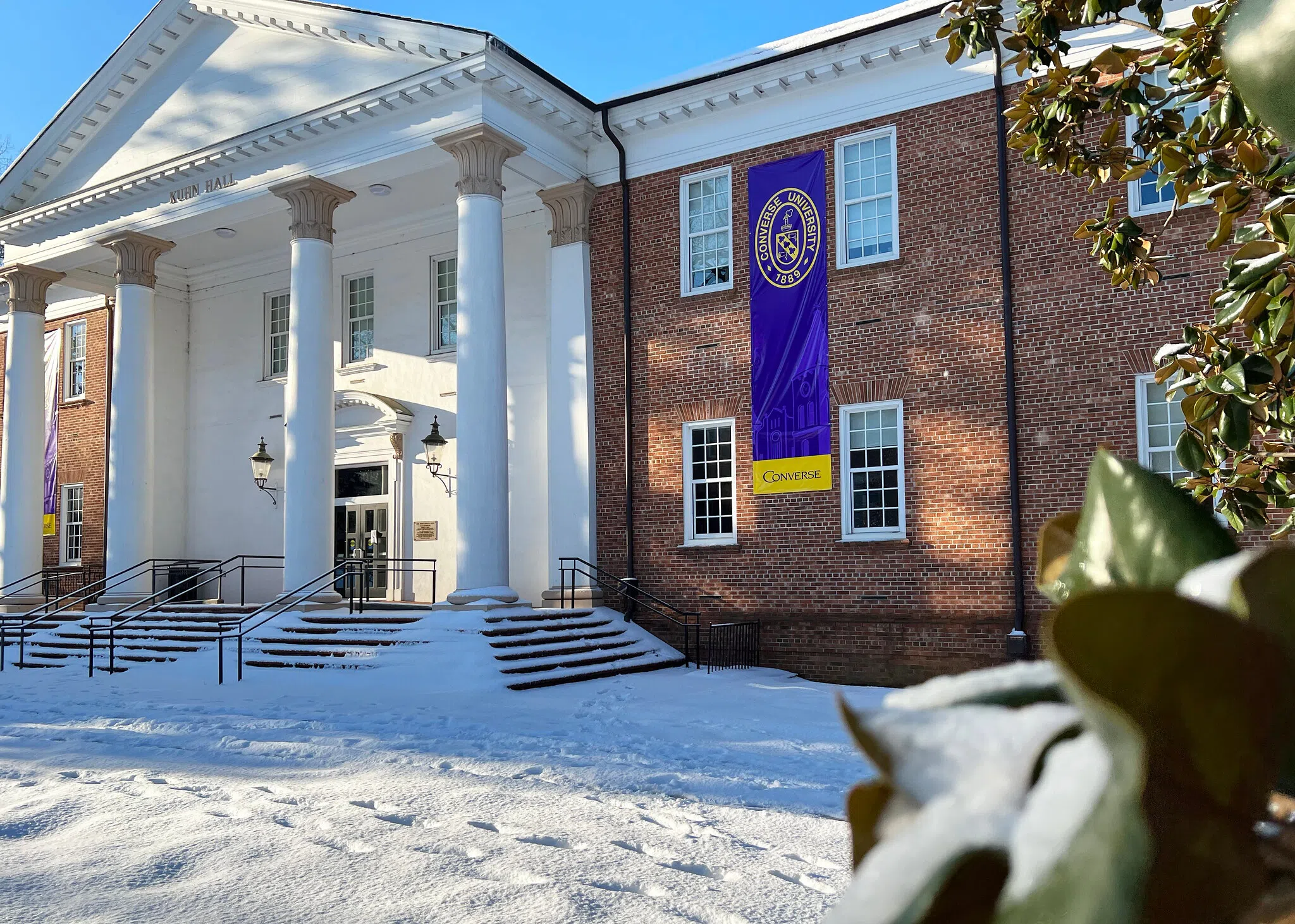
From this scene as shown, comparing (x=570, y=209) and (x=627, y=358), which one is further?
(x=570, y=209)

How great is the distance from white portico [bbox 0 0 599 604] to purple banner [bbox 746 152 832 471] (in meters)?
3.23

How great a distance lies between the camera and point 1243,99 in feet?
1.16

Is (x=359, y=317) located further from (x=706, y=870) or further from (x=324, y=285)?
(x=706, y=870)

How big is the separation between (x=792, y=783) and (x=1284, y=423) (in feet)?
20.1

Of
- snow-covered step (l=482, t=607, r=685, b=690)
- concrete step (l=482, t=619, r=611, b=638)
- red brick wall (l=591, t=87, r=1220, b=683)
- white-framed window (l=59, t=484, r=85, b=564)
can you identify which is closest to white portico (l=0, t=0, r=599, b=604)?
concrete step (l=482, t=619, r=611, b=638)

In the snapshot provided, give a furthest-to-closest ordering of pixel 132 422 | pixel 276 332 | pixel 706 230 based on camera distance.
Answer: pixel 276 332 < pixel 132 422 < pixel 706 230

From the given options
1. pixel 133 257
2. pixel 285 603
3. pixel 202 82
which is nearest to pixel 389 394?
pixel 133 257

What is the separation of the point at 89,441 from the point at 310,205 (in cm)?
1179

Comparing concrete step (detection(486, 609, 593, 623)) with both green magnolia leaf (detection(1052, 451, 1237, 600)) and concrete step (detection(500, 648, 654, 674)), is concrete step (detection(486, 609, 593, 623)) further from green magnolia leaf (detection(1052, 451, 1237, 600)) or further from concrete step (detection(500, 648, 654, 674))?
green magnolia leaf (detection(1052, 451, 1237, 600))

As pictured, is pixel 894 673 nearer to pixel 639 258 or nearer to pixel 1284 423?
pixel 639 258

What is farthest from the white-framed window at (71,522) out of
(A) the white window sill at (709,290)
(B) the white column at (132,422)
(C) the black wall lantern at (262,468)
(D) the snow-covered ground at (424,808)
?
(A) the white window sill at (709,290)

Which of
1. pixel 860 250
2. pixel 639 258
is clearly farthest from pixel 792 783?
pixel 639 258

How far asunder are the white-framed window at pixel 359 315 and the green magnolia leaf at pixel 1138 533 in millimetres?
24282

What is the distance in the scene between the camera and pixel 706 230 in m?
18.7
